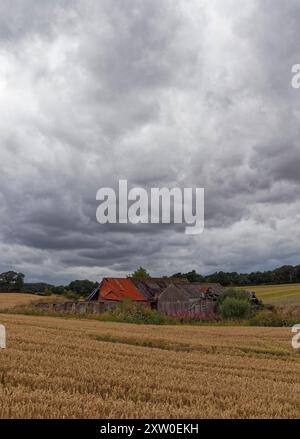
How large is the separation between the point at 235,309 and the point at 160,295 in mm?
12475

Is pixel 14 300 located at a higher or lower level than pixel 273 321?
higher

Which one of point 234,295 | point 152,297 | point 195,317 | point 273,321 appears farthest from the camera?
point 152,297

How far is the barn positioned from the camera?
67688 millimetres

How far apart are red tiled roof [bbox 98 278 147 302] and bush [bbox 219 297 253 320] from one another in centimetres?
1361

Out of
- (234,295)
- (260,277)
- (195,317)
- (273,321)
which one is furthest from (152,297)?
(260,277)

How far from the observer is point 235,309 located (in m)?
62.2

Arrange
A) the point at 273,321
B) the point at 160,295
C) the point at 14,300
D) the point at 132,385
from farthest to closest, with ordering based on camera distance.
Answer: the point at 14,300 → the point at 160,295 → the point at 273,321 → the point at 132,385

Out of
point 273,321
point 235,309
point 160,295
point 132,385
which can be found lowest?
point 273,321

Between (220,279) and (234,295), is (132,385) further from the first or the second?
(220,279)

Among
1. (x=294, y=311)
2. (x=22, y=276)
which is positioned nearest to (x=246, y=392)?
(x=294, y=311)

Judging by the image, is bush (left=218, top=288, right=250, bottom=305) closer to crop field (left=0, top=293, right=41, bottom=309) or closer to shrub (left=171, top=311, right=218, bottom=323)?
shrub (left=171, top=311, right=218, bottom=323)

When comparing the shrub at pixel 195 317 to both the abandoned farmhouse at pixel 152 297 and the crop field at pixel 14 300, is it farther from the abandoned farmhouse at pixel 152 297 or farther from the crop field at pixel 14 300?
the crop field at pixel 14 300

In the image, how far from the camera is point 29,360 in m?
13.6

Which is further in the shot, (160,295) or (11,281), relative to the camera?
(11,281)
